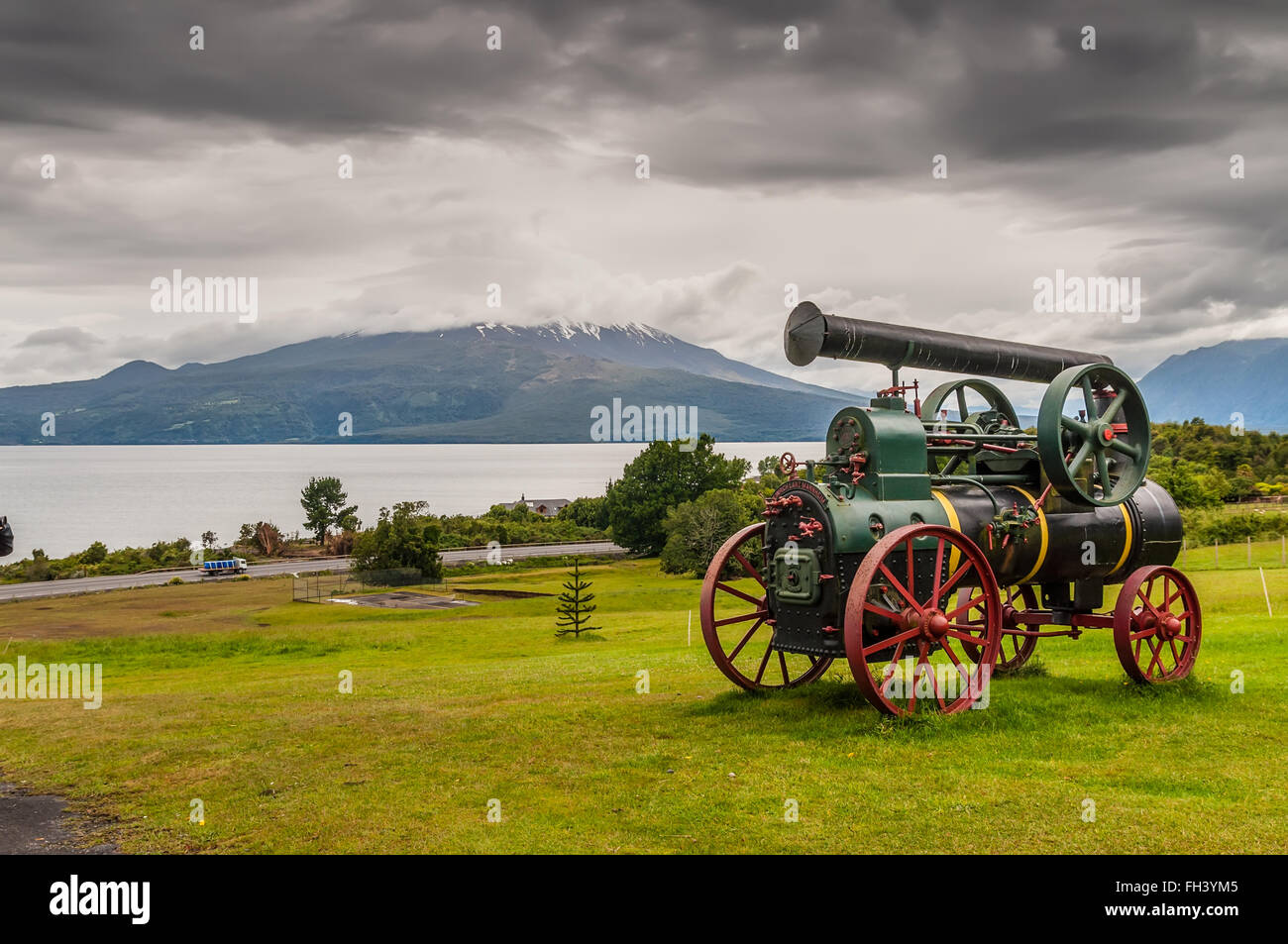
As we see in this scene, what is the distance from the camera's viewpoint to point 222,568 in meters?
78.6

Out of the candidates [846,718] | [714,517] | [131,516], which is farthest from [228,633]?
[131,516]

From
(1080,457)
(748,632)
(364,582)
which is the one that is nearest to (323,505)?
(364,582)

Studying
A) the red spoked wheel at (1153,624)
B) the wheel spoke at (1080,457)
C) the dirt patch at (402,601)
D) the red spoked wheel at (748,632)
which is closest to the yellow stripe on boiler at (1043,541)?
the wheel spoke at (1080,457)

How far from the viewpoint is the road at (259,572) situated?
67.5 meters

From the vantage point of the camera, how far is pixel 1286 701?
14.1 metres

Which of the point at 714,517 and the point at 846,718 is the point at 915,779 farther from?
the point at 714,517

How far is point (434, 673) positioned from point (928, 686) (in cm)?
1221

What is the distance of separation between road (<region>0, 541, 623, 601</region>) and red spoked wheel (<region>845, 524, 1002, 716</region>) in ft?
210

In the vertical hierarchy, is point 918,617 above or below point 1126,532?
below

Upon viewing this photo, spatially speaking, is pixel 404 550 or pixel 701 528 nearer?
pixel 404 550

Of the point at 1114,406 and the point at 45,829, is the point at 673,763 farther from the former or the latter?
the point at 1114,406

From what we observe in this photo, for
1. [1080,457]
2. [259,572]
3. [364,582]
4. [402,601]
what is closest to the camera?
[1080,457]

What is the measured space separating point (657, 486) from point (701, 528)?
1686 centimetres

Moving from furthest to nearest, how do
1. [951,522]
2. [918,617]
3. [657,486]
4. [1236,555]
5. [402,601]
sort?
[657,486] < [402,601] < [1236,555] < [951,522] < [918,617]
